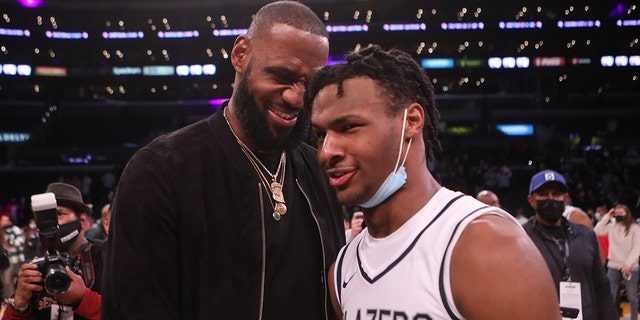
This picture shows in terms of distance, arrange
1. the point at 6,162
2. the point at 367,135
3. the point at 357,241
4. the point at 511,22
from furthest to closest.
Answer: the point at 511,22
the point at 6,162
the point at 357,241
the point at 367,135

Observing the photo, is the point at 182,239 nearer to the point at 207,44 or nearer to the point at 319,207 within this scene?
the point at 319,207

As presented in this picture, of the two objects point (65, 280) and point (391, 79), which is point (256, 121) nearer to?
point (391, 79)

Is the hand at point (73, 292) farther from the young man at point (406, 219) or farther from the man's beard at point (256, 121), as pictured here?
the young man at point (406, 219)

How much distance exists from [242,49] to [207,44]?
34.8 meters

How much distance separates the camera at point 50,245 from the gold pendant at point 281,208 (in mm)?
→ 1300

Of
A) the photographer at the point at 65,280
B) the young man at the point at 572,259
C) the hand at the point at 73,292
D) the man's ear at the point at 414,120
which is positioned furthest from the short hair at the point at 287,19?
the young man at the point at 572,259

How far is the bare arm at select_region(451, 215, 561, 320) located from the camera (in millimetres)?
1583

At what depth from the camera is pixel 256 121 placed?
2.17 metres

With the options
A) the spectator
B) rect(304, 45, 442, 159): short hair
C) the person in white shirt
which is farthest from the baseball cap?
the spectator

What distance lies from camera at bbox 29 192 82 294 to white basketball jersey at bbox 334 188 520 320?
1.62 metres

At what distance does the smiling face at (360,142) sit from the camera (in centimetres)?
182

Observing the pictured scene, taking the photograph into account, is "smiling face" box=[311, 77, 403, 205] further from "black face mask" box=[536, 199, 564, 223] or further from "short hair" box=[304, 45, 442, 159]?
"black face mask" box=[536, 199, 564, 223]

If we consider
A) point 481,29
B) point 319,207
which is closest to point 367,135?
point 319,207

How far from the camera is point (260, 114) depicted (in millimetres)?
2166
